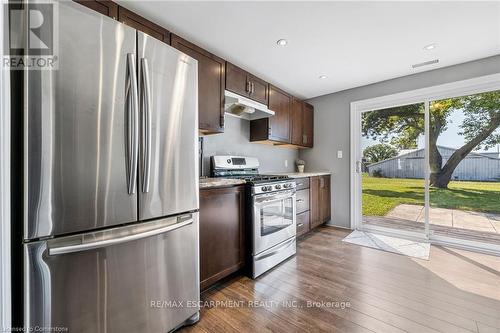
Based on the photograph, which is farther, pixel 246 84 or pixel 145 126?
pixel 246 84

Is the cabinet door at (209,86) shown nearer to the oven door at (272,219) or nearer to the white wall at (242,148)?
the white wall at (242,148)

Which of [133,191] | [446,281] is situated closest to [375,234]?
[446,281]

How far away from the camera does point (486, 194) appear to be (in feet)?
9.10

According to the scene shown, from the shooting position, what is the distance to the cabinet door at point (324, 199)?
364 centimetres

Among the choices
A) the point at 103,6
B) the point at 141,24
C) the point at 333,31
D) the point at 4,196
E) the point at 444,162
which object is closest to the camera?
the point at 4,196

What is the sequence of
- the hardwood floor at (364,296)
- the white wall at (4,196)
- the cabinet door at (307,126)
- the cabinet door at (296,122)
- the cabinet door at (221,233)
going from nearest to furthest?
the white wall at (4,196) < the hardwood floor at (364,296) < the cabinet door at (221,233) < the cabinet door at (296,122) < the cabinet door at (307,126)

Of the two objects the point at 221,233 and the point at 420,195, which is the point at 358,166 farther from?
the point at 221,233

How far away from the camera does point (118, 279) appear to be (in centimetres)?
116

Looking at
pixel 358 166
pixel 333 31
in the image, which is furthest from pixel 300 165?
pixel 333 31

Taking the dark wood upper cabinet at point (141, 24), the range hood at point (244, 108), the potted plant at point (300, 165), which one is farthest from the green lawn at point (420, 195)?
the dark wood upper cabinet at point (141, 24)

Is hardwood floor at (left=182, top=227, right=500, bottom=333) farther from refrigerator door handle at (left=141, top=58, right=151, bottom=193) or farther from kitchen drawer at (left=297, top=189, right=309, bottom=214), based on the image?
refrigerator door handle at (left=141, top=58, right=151, bottom=193)

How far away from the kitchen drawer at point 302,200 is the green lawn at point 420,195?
3.80 ft

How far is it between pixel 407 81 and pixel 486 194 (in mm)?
1768

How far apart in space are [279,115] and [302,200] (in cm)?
130
